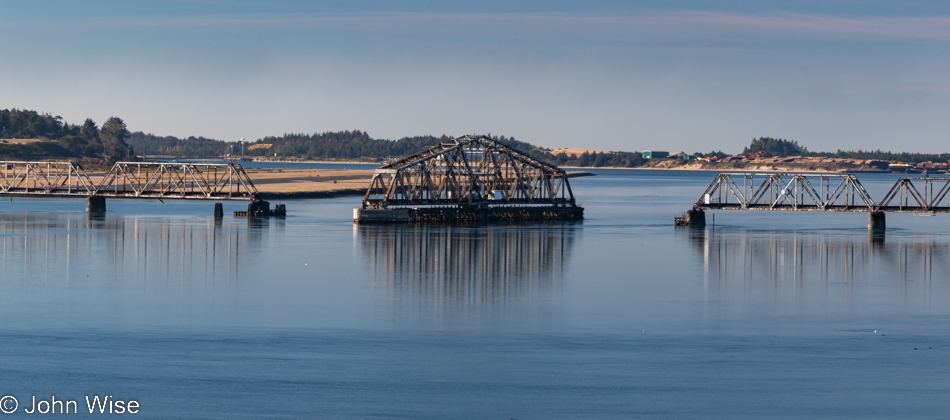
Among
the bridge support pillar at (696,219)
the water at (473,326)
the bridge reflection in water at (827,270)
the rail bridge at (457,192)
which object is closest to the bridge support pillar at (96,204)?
the water at (473,326)

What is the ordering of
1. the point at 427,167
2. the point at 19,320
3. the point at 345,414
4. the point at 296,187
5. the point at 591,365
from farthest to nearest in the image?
the point at 296,187
the point at 427,167
the point at 19,320
the point at 591,365
the point at 345,414

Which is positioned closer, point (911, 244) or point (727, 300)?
point (727, 300)

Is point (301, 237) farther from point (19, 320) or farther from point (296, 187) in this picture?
point (296, 187)

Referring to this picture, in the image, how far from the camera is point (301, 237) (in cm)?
8750

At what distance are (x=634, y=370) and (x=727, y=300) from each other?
19.3 metres

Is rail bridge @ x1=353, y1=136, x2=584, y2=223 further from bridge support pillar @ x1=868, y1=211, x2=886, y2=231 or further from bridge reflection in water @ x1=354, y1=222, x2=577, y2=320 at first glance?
bridge support pillar @ x1=868, y1=211, x2=886, y2=231

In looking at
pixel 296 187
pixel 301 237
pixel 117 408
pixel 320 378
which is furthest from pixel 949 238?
pixel 296 187

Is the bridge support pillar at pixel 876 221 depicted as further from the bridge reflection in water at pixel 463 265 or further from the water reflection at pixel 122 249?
the water reflection at pixel 122 249

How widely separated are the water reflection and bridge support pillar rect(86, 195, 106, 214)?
7.18 m

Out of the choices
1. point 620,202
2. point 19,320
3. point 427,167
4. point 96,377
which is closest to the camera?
point 96,377

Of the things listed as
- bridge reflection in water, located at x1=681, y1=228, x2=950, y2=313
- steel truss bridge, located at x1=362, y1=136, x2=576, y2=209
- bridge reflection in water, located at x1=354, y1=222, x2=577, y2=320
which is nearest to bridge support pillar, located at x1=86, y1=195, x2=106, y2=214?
→ steel truss bridge, located at x1=362, y1=136, x2=576, y2=209

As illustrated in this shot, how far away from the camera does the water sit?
Answer: 3306 cm

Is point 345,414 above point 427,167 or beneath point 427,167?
beneath

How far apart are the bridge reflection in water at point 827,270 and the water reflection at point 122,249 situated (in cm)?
2879
